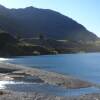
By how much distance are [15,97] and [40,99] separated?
11.4ft

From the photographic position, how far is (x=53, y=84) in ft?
211

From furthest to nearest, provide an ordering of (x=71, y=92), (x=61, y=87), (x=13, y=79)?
(x=13, y=79), (x=61, y=87), (x=71, y=92)

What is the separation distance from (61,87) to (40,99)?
1653 cm

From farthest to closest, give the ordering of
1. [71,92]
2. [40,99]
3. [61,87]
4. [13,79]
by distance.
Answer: [13,79] < [61,87] < [71,92] < [40,99]

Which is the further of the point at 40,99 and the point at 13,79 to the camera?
the point at 13,79

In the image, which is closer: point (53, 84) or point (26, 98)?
point (26, 98)

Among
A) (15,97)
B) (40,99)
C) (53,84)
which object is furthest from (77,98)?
(53,84)

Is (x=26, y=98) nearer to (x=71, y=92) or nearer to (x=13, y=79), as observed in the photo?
(x=71, y=92)

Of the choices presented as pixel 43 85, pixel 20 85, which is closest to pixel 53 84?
pixel 43 85

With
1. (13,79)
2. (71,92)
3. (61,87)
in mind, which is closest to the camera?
(71,92)

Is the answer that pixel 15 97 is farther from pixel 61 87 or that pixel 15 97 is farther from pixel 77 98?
pixel 61 87

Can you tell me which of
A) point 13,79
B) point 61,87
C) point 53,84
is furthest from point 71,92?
point 13,79

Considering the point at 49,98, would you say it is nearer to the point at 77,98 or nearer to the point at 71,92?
the point at 77,98

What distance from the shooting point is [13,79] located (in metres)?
71.6
